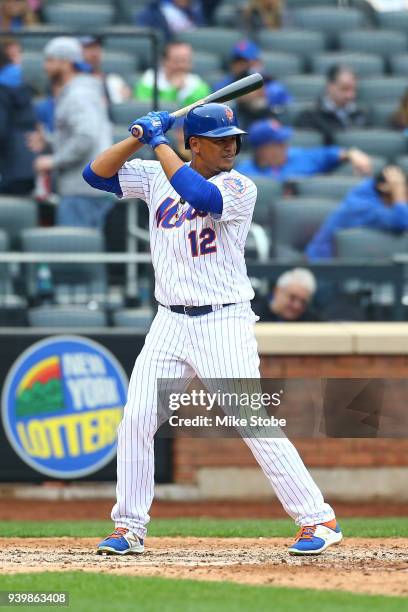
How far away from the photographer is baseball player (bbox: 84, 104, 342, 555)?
5.29 meters

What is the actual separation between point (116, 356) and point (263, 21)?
18.4ft

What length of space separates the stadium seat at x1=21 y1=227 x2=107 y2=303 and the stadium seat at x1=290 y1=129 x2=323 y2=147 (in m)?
2.91

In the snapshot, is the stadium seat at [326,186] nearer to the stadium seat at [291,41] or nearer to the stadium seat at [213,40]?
the stadium seat at [213,40]

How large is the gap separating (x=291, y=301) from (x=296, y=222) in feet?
2.16

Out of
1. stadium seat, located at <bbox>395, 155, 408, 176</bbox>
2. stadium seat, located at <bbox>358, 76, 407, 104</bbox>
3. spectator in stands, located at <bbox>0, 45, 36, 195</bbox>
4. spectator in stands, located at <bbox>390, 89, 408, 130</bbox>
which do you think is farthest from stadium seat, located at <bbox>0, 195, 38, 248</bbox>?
stadium seat, located at <bbox>358, 76, 407, 104</bbox>

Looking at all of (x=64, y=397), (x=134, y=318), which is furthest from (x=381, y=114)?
(x=64, y=397)

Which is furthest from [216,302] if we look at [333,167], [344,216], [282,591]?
[333,167]

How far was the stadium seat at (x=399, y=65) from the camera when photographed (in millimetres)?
13180

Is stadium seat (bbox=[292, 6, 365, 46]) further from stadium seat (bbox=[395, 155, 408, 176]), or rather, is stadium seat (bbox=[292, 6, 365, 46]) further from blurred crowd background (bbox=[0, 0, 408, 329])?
stadium seat (bbox=[395, 155, 408, 176])

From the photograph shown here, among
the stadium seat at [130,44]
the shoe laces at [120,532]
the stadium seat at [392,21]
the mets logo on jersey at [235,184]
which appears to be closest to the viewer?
the mets logo on jersey at [235,184]

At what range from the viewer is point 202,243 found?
5281mm

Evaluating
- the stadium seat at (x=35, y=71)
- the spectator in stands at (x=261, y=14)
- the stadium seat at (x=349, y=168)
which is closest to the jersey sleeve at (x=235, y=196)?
the stadium seat at (x=35, y=71)

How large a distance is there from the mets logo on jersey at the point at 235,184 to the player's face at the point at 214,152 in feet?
0.40

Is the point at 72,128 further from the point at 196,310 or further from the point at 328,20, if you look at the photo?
the point at 328,20
